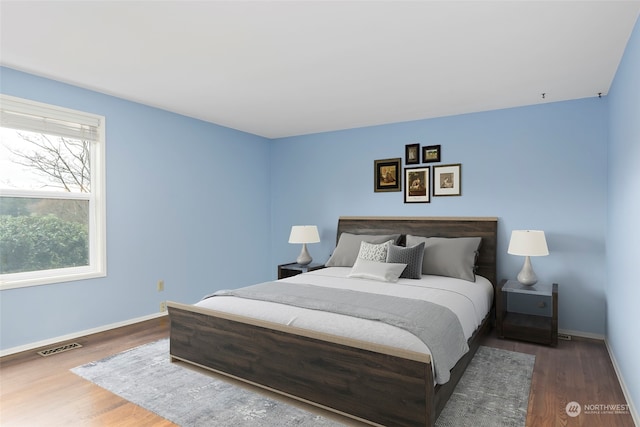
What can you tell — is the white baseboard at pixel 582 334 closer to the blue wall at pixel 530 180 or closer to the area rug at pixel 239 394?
the blue wall at pixel 530 180

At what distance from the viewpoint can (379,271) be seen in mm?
3535

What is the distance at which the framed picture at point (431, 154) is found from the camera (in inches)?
172

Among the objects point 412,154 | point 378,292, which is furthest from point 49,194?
point 412,154

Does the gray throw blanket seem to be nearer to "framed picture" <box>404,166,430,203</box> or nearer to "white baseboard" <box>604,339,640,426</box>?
"white baseboard" <box>604,339,640,426</box>

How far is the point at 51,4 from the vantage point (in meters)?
2.10

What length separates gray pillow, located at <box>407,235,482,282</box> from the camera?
3703 mm

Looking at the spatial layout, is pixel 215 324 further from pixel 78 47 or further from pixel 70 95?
pixel 70 95

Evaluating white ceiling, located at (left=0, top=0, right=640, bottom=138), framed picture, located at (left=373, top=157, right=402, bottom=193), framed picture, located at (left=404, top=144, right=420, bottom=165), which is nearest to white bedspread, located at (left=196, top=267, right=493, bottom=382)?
framed picture, located at (left=373, top=157, right=402, bottom=193)

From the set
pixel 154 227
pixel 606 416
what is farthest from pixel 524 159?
pixel 154 227

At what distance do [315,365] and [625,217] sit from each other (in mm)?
2326

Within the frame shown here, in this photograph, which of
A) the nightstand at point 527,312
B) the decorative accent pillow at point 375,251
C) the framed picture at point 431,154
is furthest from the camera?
the framed picture at point 431,154

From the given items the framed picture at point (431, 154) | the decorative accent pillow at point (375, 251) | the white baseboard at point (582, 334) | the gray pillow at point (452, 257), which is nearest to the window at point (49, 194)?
the decorative accent pillow at point (375, 251)

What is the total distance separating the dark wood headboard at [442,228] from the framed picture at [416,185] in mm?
242

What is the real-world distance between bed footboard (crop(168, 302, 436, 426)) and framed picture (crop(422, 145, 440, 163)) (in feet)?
9.47
